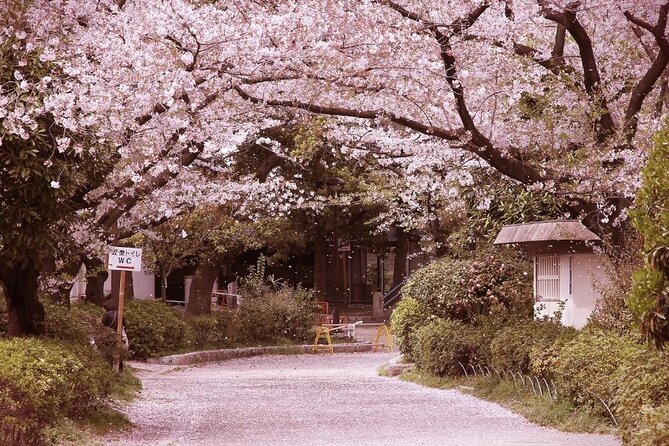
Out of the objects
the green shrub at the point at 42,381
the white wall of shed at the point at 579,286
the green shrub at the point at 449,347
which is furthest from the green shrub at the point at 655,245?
the green shrub at the point at 449,347

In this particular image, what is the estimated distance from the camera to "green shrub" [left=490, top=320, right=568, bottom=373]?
1501 cm

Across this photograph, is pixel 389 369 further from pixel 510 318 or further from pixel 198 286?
pixel 198 286

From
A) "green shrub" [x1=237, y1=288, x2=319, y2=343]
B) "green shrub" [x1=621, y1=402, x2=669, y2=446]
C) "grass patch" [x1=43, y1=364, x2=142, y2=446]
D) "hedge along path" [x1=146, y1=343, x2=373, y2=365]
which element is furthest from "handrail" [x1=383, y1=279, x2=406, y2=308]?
"green shrub" [x1=621, y1=402, x2=669, y2=446]

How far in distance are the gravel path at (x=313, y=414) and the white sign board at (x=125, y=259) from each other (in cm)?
216

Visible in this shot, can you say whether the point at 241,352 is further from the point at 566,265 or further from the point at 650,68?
the point at 650,68

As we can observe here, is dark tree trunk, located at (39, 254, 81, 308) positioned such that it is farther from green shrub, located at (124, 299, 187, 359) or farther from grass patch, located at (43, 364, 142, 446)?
green shrub, located at (124, 299, 187, 359)

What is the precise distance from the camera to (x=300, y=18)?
1338 cm

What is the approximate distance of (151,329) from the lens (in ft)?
83.6

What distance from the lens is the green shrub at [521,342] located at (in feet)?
49.2

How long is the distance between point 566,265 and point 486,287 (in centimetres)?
327

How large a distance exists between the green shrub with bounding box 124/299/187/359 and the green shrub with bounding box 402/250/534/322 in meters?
7.45

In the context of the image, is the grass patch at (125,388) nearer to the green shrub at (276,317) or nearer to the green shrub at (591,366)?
the green shrub at (591,366)

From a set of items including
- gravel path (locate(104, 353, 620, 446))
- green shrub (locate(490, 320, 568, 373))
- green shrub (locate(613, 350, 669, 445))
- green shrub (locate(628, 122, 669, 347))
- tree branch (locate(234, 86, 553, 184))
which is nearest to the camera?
green shrub (locate(628, 122, 669, 347))

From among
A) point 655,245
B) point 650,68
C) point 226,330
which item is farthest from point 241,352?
point 655,245
